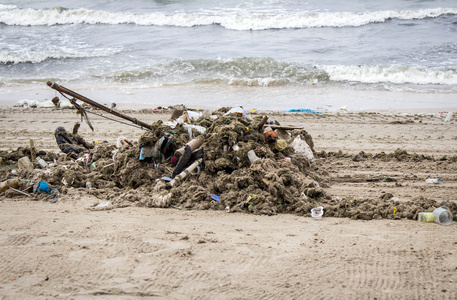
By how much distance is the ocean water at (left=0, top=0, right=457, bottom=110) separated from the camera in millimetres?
10930

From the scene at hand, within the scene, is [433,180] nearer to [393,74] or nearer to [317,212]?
[317,212]

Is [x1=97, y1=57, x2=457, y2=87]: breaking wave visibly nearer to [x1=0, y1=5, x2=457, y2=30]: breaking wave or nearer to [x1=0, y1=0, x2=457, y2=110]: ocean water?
[x1=0, y1=0, x2=457, y2=110]: ocean water

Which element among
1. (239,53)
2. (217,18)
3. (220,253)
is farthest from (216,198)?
(217,18)

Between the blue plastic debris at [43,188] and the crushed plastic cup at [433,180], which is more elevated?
the blue plastic debris at [43,188]

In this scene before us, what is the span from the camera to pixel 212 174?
4723 mm

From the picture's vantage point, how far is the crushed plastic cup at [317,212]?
4016mm

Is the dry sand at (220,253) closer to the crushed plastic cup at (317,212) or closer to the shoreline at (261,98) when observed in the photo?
the crushed plastic cup at (317,212)

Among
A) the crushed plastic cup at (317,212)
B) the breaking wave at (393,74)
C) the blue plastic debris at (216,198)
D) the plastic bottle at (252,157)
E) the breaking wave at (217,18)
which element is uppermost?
the breaking wave at (217,18)

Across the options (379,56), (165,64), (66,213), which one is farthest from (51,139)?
(379,56)

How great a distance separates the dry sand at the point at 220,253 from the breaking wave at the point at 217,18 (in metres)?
15.9

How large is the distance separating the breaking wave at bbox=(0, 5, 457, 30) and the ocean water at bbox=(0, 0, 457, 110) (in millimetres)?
63

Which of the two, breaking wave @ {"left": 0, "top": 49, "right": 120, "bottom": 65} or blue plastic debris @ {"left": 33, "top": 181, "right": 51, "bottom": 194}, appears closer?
blue plastic debris @ {"left": 33, "top": 181, "right": 51, "bottom": 194}

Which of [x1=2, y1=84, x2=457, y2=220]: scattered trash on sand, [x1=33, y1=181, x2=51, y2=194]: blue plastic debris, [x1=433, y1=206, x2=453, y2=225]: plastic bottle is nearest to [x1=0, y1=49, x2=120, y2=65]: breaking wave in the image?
[x1=2, y1=84, x2=457, y2=220]: scattered trash on sand

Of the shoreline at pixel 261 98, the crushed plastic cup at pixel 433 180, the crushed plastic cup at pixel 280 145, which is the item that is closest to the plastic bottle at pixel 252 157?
the crushed plastic cup at pixel 280 145
